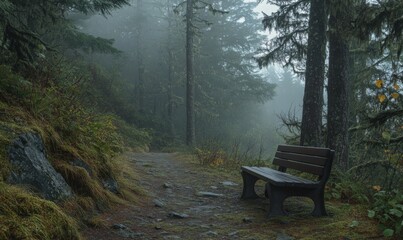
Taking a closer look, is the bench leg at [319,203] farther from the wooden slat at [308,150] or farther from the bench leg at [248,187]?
the bench leg at [248,187]

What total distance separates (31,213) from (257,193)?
15.8 feet

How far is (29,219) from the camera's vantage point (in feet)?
10.1

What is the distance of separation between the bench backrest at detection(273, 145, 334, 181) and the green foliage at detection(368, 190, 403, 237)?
0.80 metres

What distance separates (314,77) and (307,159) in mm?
3894

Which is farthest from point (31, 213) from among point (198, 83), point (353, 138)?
point (198, 83)

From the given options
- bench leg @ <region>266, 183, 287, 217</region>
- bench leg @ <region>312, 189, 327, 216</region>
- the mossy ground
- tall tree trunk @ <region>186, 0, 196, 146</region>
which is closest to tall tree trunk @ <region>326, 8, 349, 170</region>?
bench leg @ <region>312, 189, 327, 216</region>

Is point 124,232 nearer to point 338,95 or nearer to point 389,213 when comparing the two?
point 389,213

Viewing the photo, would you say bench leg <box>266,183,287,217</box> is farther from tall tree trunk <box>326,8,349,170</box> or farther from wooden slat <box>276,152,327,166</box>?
tall tree trunk <box>326,8,349,170</box>

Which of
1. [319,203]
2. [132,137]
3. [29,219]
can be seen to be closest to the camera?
[29,219]

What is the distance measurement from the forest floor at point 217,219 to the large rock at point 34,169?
2.04 ft

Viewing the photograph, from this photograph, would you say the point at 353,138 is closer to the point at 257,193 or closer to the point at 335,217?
the point at 257,193

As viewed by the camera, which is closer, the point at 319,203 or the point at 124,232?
the point at 124,232

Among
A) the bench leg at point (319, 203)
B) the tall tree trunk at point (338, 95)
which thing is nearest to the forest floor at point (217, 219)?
the bench leg at point (319, 203)

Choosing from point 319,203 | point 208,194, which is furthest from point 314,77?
point 319,203
